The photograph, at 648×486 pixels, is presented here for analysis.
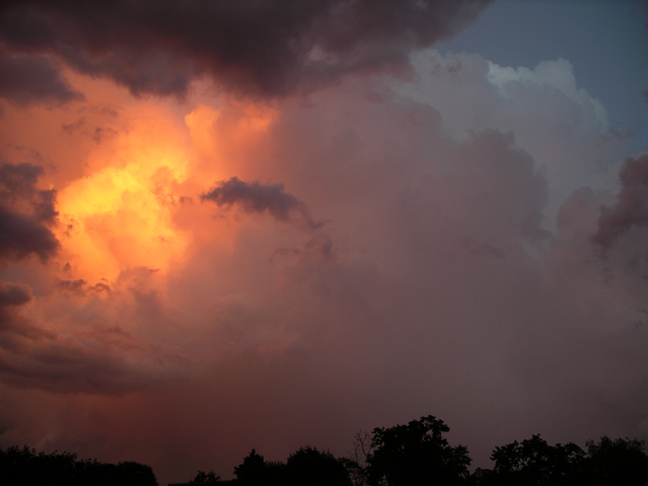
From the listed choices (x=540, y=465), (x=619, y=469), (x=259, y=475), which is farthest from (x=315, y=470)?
(x=619, y=469)

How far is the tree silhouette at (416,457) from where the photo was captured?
55.0 metres

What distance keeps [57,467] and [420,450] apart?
59867 millimetres

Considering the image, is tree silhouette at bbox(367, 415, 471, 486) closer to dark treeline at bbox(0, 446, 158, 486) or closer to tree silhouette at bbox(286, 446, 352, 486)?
tree silhouette at bbox(286, 446, 352, 486)

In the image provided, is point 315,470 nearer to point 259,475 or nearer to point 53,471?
point 259,475

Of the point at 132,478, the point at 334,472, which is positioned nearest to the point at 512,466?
the point at 334,472

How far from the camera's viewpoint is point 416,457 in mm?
56656

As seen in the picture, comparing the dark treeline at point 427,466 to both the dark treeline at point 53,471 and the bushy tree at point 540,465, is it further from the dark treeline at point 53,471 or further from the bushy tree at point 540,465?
the dark treeline at point 53,471

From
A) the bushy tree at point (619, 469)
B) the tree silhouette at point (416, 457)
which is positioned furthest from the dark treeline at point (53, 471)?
the bushy tree at point (619, 469)

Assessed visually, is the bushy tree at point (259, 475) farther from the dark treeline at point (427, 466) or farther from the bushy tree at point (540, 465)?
the bushy tree at point (540, 465)

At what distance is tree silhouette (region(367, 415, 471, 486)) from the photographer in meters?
55.0

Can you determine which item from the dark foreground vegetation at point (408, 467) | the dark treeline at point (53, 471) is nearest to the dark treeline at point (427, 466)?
the dark foreground vegetation at point (408, 467)

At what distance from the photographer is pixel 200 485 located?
7569 centimetres

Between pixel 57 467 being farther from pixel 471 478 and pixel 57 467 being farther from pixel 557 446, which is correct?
pixel 557 446

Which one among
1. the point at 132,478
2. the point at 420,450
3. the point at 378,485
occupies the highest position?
the point at 420,450
